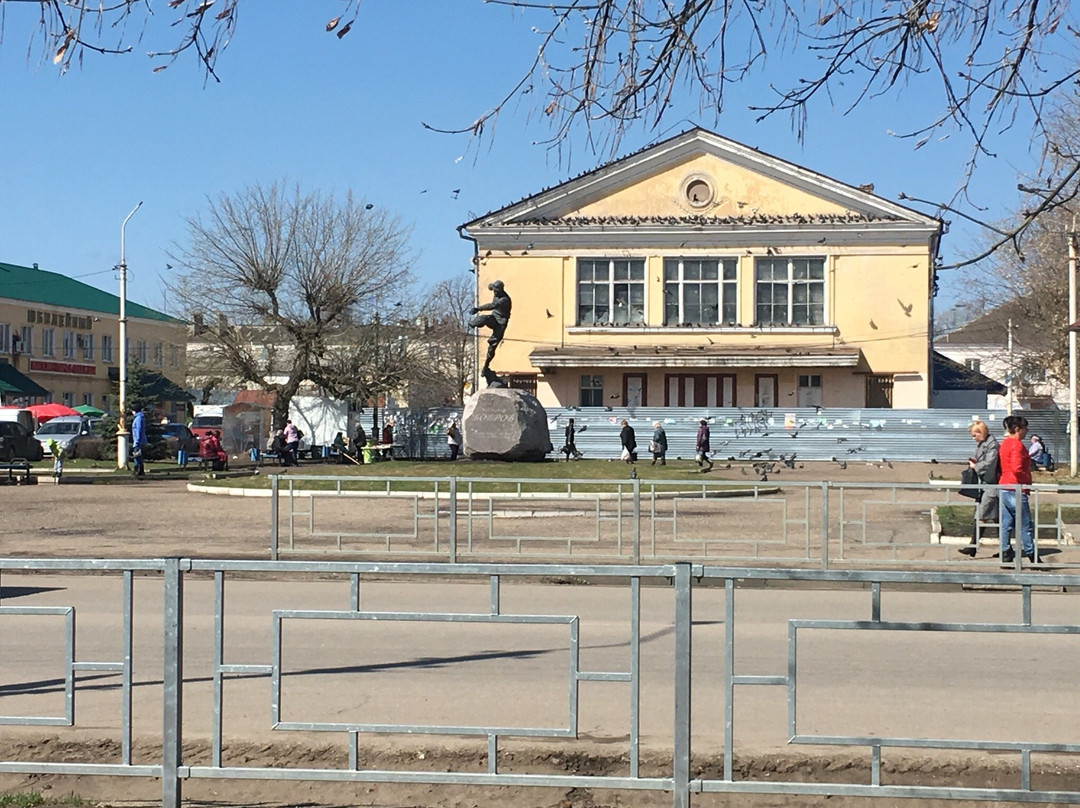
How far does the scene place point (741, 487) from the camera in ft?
50.2

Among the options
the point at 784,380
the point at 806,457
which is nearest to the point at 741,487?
the point at 806,457

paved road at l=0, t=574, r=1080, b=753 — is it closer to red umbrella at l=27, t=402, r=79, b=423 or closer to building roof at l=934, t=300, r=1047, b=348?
building roof at l=934, t=300, r=1047, b=348

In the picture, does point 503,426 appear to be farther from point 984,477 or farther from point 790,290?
point 790,290

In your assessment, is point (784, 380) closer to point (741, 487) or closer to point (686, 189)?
point (686, 189)

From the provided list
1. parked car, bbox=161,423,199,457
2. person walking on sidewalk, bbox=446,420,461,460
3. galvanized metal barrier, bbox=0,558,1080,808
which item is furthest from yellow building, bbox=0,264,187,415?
galvanized metal barrier, bbox=0,558,1080,808

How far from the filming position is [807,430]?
47.8 meters

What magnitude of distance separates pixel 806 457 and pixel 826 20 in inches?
1661

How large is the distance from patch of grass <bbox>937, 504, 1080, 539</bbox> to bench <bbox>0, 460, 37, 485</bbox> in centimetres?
2478

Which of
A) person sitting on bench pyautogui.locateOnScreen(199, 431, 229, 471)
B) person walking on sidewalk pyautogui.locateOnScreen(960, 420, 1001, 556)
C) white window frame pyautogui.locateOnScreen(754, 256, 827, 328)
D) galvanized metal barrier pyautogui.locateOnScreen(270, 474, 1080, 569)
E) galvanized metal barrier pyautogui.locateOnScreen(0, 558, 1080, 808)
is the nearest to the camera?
galvanized metal barrier pyautogui.locateOnScreen(0, 558, 1080, 808)

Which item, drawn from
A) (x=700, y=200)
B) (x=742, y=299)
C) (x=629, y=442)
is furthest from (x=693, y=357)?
(x=629, y=442)

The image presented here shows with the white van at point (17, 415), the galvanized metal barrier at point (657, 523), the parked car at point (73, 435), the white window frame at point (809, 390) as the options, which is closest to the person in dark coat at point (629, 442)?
the white window frame at point (809, 390)

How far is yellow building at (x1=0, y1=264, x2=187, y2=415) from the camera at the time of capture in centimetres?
6969

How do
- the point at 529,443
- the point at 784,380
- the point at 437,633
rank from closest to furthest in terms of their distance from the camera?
1. the point at 437,633
2. the point at 529,443
3. the point at 784,380

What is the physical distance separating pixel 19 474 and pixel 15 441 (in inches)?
363
